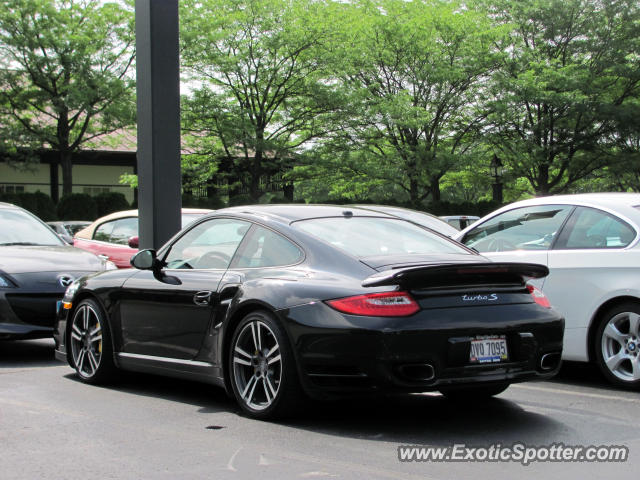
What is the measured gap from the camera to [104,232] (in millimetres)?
14500

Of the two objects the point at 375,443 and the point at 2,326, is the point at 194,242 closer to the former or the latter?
the point at 375,443

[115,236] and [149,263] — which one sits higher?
[115,236]

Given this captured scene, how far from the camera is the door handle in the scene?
19.5 feet

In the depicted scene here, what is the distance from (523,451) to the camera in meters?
4.73

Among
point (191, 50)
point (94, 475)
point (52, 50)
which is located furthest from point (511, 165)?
point (94, 475)

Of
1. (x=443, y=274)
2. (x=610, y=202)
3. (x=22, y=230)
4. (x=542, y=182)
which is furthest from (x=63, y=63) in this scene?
(x=443, y=274)

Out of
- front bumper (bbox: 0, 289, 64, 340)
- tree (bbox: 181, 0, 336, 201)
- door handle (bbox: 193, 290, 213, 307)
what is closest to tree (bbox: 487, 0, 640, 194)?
tree (bbox: 181, 0, 336, 201)

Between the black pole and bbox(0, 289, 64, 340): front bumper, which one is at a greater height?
the black pole

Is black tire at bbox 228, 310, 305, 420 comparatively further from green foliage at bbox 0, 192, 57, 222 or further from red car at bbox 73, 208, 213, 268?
green foliage at bbox 0, 192, 57, 222

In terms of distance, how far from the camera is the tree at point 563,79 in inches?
1508

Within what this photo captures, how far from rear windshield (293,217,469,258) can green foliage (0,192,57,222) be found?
2824cm

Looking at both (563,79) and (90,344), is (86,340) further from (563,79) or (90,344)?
(563,79)

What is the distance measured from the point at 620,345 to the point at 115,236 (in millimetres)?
9443

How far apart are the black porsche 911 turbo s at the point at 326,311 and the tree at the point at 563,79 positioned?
33.4m
